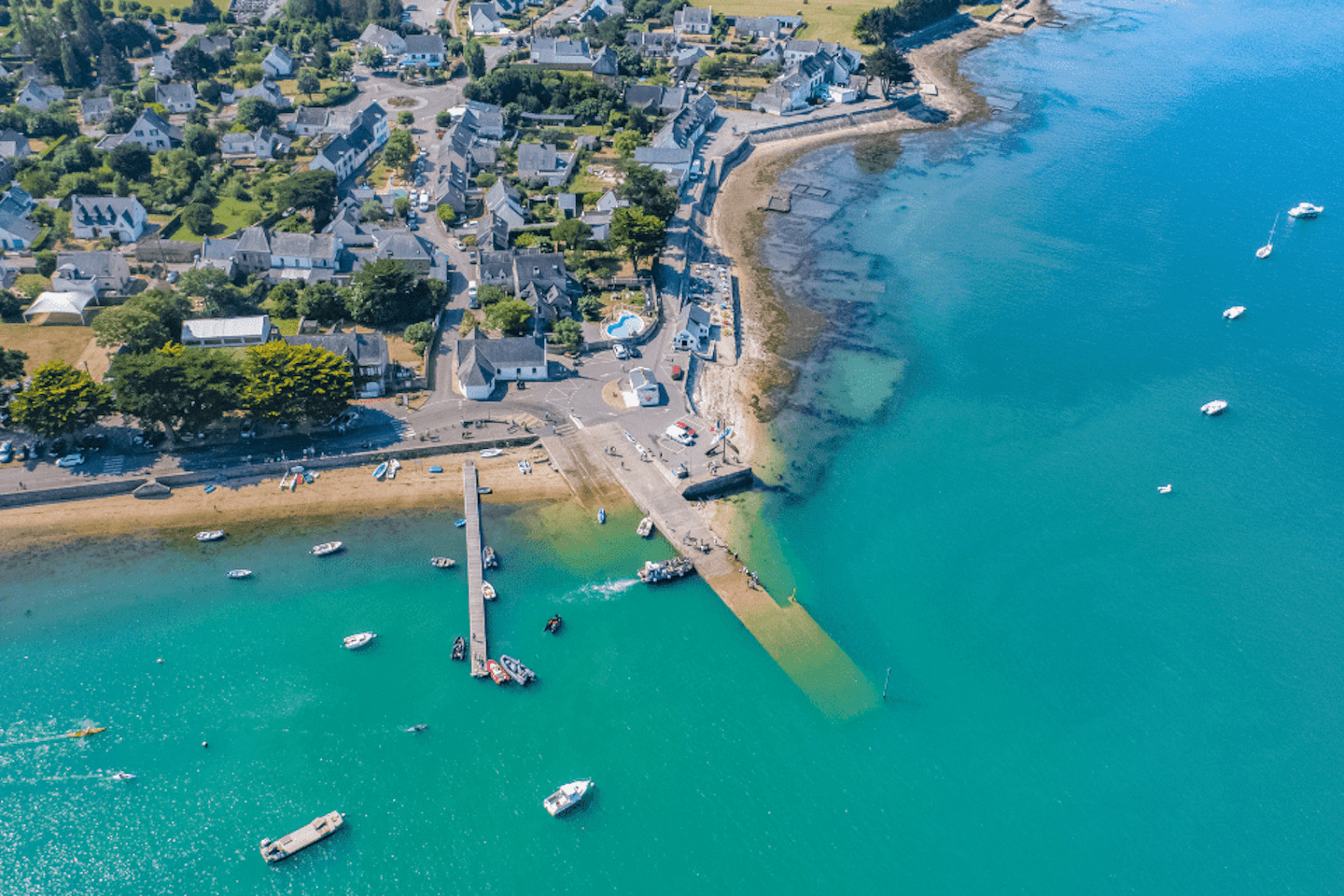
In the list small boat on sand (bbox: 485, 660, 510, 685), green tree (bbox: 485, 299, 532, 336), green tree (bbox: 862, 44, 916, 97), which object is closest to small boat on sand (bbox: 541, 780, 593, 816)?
small boat on sand (bbox: 485, 660, 510, 685)

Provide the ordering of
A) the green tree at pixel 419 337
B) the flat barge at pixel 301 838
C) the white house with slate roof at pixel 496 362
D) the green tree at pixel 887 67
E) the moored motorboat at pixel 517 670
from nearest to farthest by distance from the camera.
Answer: the flat barge at pixel 301 838
the moored motorboat at pixel 517 670
the white house with slate roof at pixel 496 362
the green tree at pixel 419 337
the green tree at pixel 887 67

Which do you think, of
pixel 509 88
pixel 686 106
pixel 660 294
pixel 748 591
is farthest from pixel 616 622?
pixel 509 88

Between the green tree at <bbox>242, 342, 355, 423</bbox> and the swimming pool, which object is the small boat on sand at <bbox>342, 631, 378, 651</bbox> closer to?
the green tree at <bbox>242, 342, 355, 423</bbox>

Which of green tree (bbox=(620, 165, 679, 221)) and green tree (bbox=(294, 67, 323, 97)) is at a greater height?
green tree (bbox=(294, 67, 323, 97))

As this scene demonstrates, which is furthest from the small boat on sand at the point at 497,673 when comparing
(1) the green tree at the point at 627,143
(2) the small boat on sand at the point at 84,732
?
(1) the green tree at the point at 627,143

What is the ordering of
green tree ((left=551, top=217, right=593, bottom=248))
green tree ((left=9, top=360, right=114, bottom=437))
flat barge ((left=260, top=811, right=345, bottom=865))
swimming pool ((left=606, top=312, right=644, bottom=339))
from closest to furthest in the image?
flat barge ((left=260, top=811, right=345, bottom=865)), green tree ((left=9, top=360, right=114, bottom=437)), swimming pool ((left=606, top=312, right=644, bottom=339)), green tree ((left=551, top=217, right=593, bottom=248))

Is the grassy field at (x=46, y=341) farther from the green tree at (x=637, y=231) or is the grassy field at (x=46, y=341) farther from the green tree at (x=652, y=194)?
the green tree at (x=652, y=194)
